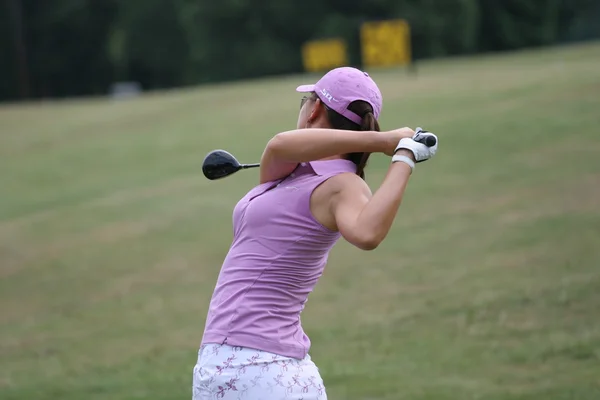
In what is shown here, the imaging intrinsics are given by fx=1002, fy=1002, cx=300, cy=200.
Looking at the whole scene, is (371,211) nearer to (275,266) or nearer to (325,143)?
(325,143)

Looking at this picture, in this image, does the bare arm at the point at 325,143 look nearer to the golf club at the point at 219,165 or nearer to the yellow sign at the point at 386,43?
the golf club at the point at 219,165

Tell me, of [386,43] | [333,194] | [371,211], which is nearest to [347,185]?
[333,194]

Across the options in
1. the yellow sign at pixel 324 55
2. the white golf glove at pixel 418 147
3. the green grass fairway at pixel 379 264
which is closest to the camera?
the white golf glove at pixel 418 147

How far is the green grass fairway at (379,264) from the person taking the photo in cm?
810

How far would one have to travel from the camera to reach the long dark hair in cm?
318

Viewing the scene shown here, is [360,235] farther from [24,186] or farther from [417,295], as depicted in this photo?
[24,186]

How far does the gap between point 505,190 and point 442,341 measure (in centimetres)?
598

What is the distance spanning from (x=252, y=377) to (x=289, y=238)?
1.45ft

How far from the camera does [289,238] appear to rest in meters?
3.12

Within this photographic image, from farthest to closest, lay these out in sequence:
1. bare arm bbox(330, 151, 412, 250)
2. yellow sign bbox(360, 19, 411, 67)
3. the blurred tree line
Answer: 1. the blurred tree line
2. yellow sign bbox(360, 19, 411, 67)
3. bare arm bbox(330, 151, 412, 250)

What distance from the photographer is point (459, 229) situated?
12781mm

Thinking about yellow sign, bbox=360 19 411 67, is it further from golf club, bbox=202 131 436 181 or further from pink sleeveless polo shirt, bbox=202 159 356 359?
pink sleeveless polo shirt, bbox=202 159 356 359

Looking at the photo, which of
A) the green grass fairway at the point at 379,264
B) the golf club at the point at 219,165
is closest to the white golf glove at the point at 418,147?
the golf club at the point at 219,165

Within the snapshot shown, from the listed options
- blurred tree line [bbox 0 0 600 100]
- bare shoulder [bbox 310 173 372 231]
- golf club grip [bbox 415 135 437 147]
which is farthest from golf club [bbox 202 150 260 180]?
blurred tree line [bbox 0 0 600 100]
